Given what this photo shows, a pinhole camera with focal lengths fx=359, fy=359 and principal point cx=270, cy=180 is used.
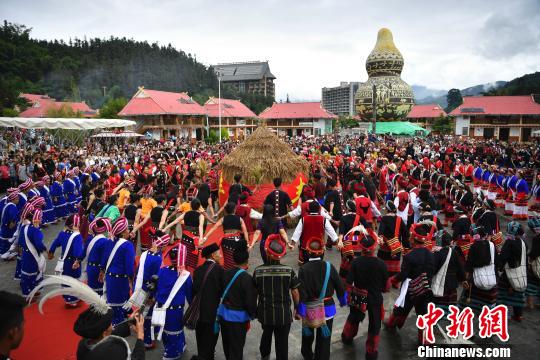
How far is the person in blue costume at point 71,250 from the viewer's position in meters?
5.79

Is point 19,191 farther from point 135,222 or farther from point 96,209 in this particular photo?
point 135,222

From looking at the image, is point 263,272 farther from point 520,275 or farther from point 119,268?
point 520,275

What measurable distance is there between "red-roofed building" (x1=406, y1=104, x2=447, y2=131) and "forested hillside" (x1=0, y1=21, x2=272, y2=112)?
2802 centimetres

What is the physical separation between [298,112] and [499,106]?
2430 cm

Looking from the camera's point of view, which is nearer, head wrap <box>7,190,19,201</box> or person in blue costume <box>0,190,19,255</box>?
person in blue costume <box>0,190,19,255</box>

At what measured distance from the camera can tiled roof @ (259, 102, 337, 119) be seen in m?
49.7

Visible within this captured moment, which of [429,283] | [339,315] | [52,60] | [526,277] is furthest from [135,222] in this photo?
[52,60]

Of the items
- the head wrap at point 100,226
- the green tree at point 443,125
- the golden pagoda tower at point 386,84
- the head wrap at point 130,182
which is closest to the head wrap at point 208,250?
the head wrap at point 100,226

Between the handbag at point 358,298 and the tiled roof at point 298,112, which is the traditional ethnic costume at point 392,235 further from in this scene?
the tiled roof at point 298,112

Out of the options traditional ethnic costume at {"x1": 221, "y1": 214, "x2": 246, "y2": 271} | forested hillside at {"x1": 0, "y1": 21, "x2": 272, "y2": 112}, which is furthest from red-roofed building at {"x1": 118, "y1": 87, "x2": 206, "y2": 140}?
traditional ethnic costume at {"x1": 221, "y1": 214, "x2": 246, "y2": 271}

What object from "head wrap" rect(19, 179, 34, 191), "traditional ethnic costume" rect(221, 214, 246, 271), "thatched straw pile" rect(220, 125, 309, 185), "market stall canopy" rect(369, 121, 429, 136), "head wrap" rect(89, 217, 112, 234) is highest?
"market stall canopy" rect(369, 121, 429, 136)

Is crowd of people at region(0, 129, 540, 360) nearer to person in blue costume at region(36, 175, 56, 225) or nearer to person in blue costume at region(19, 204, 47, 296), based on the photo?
person in blue costume at region(19, 204, 47, 296)

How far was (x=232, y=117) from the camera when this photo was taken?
52000 mm

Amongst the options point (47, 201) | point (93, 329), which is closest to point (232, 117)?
point (47, 201)
